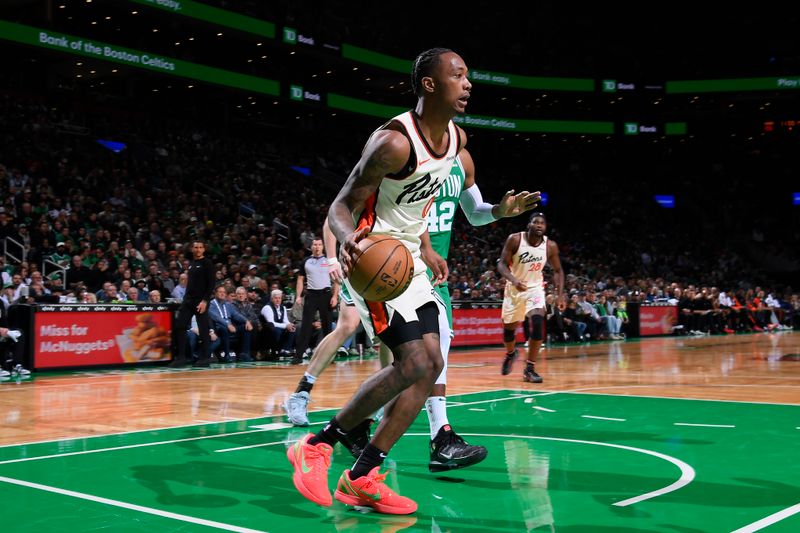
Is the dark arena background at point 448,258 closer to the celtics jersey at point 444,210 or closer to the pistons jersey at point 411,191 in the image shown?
the celtics jersey at point 444,210

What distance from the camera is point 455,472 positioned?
4.67 m

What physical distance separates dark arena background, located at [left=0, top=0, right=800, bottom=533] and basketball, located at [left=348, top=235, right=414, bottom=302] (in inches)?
39.3

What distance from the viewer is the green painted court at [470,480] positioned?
3500 mm

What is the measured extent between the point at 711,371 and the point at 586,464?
306 inches

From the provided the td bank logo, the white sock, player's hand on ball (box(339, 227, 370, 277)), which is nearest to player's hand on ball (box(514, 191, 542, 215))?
the white sock

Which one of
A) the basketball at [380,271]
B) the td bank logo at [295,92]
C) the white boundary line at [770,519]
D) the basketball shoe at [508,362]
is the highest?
the td bank logo at [295,92]

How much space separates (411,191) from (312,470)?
144 cm

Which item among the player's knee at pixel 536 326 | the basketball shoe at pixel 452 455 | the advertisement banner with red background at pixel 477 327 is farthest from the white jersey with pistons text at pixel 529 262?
the advertisement banner with red background at pixel 477 327

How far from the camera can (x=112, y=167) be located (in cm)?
2267

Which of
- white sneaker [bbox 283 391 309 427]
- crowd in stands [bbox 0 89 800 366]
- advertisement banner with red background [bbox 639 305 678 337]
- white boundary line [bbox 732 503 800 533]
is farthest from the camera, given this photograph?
advertisement banner with red background [bbox 639 305 678 337]

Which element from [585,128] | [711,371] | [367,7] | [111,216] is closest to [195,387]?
[711,371]

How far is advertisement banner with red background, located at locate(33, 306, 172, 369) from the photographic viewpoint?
11.7 meters

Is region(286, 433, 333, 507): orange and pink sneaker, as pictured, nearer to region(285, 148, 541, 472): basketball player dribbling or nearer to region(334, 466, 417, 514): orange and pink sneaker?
region(334, 466, 417, 514): orange and pink sneaker

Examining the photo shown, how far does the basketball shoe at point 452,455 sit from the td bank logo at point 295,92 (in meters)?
29.0
